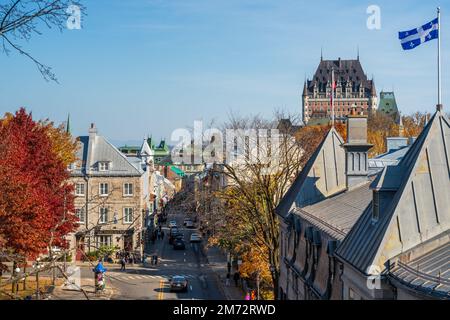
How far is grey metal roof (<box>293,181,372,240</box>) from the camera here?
20781 millimetres

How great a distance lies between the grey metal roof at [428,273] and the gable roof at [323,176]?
15.2m

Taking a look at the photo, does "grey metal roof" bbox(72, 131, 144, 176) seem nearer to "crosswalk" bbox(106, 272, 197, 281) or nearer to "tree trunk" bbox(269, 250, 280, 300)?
"crosswalk" bbox(106, 272, 197, 281)

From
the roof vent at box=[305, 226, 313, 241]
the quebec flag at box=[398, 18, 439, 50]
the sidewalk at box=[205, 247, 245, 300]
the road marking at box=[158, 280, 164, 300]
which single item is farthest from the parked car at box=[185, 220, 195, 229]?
the quebec flag at box=[398, 18, 439, 50]

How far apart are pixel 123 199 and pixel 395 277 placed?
1934 inches

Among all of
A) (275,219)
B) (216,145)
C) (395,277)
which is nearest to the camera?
(395,277)

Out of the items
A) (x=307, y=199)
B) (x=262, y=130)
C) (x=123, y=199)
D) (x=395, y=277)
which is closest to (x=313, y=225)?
(x=307, y=199)

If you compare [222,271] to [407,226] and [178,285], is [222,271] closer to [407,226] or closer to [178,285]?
[178,285]

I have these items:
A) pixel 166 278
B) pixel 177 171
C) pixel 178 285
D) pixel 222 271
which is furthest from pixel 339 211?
pixel 177 171

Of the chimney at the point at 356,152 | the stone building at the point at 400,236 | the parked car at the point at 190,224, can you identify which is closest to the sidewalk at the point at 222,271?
the chimney at the point at 356,152

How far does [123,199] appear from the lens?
200ft

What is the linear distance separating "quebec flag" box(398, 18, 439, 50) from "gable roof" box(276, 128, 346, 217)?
Result: 12190 millimetres

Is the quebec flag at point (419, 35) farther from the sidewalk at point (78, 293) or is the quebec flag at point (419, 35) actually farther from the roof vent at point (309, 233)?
the sidewalk at point (78, 293)

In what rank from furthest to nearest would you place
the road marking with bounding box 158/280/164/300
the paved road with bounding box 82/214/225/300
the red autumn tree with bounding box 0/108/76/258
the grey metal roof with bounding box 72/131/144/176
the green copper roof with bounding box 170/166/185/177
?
the green copper roof with bounding box 170/166/185/177, the grey metal roof with bounding box 72/131/144/176, the paved road with bounding box 82/214/225/300, the road marking with bounding box 158/280/164/300, the red autumn tree with bounding box 0/108/76/258
